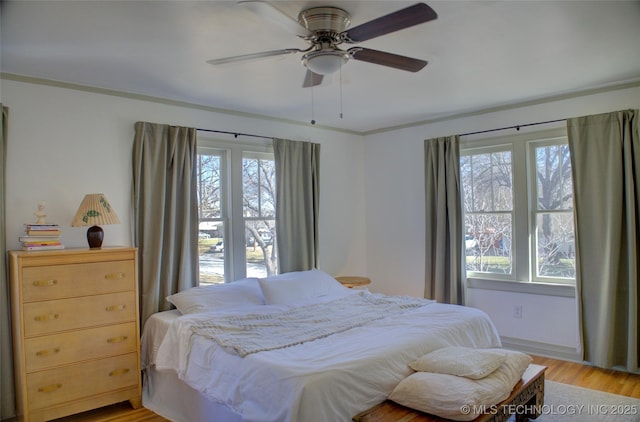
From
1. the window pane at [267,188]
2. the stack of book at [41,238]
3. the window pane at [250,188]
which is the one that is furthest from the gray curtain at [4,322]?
the window pane at [267,188]

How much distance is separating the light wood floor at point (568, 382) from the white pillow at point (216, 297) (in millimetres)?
771

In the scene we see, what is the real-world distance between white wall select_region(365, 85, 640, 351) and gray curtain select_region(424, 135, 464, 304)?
0.62ft

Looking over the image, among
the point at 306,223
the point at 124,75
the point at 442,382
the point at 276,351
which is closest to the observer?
the point at 442,382

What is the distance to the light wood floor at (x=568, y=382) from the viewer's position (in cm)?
291

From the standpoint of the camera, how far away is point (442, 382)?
2059 millimetres

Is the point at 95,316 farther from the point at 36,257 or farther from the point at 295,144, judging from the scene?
the point at 295,144

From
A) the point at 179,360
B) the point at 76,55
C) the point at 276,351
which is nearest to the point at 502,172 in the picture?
the point at 276,351

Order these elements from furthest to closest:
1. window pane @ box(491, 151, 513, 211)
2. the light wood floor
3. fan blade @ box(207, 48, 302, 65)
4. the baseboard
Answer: window pane @ box(491, 151, 513, 211), the baseboard, the light wood floor, fan blade @ box(207, 48, 302, 65)

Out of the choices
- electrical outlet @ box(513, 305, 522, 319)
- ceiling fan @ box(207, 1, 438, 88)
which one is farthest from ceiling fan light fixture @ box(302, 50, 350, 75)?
electrical outlet @ box(513, 305, 522, 319)

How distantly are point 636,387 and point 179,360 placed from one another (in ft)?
11.2

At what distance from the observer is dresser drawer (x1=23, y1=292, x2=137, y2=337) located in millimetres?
2621

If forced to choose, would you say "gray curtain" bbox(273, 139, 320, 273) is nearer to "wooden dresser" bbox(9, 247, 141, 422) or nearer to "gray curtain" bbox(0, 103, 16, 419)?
"wooden dresser" bbox(9, 247, 141, 422)

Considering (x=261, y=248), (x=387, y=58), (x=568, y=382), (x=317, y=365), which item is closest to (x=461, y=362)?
(x=317, y=365)

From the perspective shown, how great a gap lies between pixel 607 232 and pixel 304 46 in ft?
9.78
